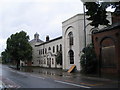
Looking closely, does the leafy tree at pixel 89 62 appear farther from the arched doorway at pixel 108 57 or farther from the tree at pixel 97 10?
the tree at pixel 97 10

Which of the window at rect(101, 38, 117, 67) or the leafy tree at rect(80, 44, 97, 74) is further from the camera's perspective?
the leafy tree at rect(80, 44, 97, 74)

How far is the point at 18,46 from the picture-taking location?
46656 millimetres

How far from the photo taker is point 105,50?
2114cm

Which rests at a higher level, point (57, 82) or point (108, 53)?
point (108, 53)

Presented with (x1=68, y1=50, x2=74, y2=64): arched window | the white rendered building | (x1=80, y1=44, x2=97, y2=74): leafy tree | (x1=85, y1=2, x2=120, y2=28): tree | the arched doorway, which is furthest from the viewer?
(x1=68, y1=50, x2=74, y2=64): arched window

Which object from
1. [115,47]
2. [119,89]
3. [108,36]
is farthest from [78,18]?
[119,89]

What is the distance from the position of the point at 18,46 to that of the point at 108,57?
104 feet

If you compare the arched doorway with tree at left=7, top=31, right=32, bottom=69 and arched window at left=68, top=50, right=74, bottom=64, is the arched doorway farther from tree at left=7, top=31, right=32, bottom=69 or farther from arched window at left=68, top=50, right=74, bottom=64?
tree at left=7, top=31, right=32, bottom=69

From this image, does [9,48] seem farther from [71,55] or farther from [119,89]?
[119,89]

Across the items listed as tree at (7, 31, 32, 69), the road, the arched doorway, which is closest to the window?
the arched doorway

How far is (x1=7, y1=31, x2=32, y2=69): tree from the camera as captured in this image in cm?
4581

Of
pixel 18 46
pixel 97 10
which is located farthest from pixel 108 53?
pixel 18 46

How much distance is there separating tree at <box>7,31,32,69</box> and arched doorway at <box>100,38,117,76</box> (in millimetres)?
29629

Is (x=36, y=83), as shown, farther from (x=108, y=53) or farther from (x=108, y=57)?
(x=108, y=53)
